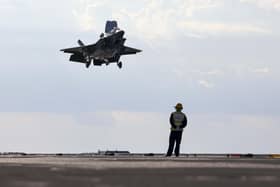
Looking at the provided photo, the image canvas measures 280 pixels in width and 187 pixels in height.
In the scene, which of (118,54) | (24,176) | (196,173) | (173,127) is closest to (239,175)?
(196,173)

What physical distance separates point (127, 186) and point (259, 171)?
15.6 ft

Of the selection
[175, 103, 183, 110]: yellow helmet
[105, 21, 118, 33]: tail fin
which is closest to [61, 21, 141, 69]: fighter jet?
[105, 21, 118, 33]: tail fin

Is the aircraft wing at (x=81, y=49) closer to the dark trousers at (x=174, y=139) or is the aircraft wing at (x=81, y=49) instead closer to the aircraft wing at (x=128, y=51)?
the aircraft wing at (x=128, y=51)

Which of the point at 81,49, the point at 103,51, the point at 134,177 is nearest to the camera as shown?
the point at 134,177

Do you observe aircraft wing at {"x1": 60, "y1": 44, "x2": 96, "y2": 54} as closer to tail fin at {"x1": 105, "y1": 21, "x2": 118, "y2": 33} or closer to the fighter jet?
the fighter jet

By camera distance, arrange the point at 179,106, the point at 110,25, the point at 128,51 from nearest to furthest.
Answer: the point at 179,106 < the point at 128,51 < the point at 110,25

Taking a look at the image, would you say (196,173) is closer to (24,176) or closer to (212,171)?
(212,171)

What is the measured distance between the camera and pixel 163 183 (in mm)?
A: 13445

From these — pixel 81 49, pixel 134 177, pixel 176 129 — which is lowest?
pixel 134 177

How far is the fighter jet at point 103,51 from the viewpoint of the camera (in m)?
90.2

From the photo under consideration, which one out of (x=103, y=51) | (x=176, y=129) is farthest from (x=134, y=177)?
(x=103, y=51)

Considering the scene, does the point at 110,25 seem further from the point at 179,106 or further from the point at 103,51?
the point at 179,106

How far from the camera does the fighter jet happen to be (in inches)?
3551

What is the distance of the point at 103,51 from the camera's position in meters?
92.2
